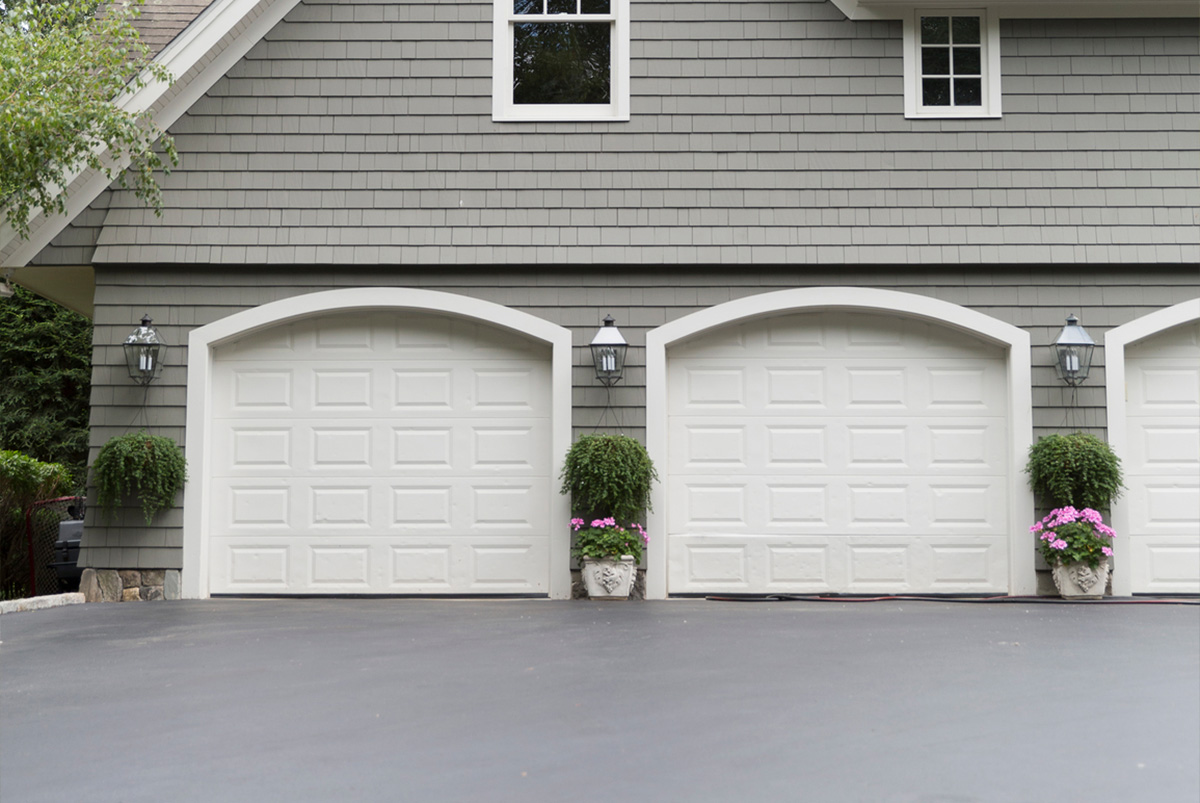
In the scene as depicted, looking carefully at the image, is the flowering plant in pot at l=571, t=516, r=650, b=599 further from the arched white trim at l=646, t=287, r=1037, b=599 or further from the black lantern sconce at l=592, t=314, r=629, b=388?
the black lantern sconce at l=592, t=314, r=629, b=388

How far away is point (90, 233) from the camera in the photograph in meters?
7.50

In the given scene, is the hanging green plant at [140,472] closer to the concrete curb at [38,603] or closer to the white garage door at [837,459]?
the concrete curb at [38,603]

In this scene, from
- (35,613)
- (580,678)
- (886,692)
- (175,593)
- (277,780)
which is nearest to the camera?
(277,780)

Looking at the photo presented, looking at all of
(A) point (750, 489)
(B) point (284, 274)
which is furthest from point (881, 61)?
(B) point (284, 274)

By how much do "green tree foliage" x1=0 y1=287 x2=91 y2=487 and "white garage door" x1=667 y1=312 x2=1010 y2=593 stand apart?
10892 millimetres

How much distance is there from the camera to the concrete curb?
671 centimetres

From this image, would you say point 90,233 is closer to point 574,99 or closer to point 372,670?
point 574,99

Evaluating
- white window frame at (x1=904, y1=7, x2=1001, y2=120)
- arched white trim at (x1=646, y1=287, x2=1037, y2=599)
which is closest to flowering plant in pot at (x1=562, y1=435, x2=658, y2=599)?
arched white trim at (x1=646, y1=287, x2=1037, y2=599)

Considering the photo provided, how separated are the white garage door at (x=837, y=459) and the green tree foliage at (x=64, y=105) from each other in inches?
167

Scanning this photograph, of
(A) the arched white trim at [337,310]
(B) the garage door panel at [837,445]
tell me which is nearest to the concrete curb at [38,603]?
(A) the arched white trim at [337,310]

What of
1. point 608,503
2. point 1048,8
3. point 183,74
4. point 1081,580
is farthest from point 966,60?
point 183,74

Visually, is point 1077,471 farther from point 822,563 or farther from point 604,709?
point 604,709

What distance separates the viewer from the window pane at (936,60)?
25.3 ft

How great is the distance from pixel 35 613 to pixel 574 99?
526 cm
